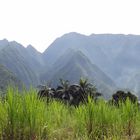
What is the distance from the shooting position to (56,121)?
850cm

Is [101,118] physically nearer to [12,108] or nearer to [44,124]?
[44,124]

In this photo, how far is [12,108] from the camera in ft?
18.6

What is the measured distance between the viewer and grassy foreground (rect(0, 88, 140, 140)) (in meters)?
5.72

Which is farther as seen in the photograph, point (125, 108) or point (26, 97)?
point (125, 108)

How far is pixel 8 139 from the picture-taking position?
576 centimetres

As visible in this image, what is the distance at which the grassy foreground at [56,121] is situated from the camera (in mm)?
5723

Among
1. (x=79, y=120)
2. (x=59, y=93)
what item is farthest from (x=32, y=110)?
(x=59, y=93)

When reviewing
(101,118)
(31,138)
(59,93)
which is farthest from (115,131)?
(59,93)

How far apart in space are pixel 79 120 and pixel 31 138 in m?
1.36

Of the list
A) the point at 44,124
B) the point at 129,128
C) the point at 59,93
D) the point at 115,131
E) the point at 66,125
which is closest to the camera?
the point at 44,124

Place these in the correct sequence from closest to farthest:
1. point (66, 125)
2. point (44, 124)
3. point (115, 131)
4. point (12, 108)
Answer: point (12, 108), point (44, 124), point (115, 131), point (66, 125)

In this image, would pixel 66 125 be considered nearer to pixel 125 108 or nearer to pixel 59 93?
pixel 125 108

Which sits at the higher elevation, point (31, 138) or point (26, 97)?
point (26, 97)

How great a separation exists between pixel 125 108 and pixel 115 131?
3.58 ft
